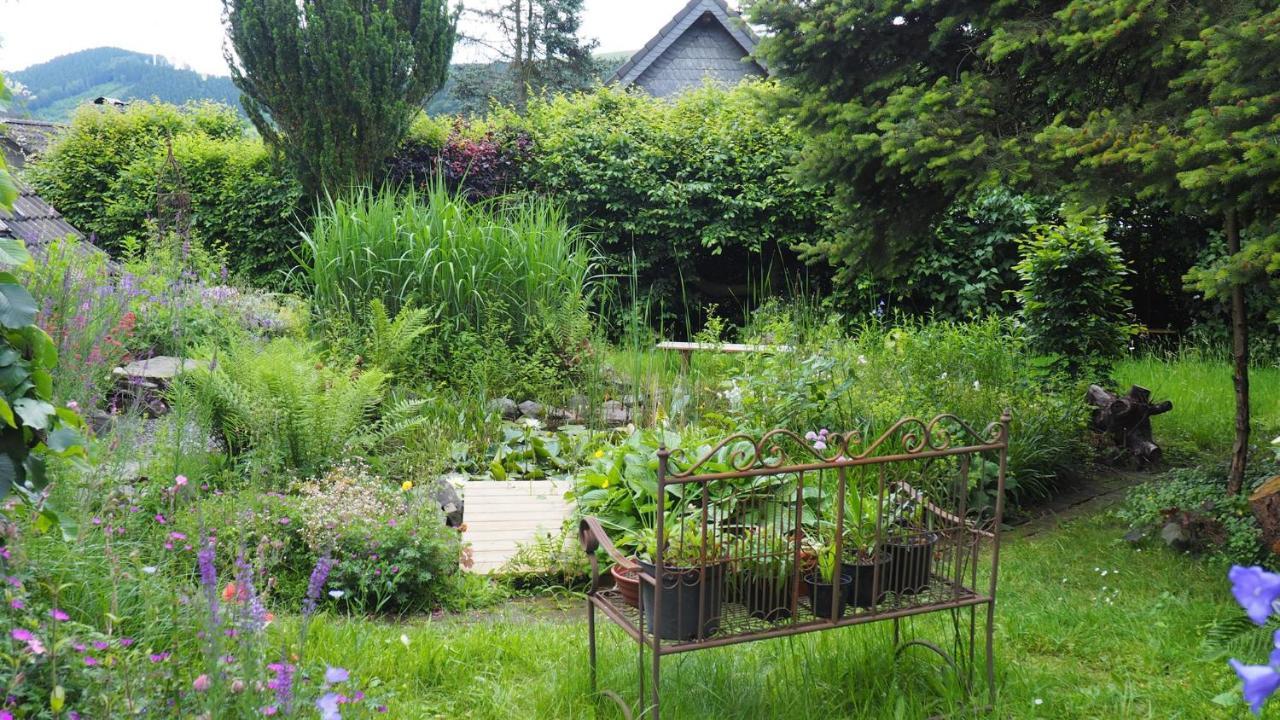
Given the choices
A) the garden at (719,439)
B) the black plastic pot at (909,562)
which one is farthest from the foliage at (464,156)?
the black plastic pot at (909,562)

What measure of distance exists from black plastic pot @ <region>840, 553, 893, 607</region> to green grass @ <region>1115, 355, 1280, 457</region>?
14.8 feet

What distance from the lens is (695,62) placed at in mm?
19094

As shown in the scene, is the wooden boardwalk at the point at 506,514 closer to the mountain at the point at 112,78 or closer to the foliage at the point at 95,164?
the foliage at the point at 95,164

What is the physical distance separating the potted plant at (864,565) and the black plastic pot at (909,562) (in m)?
0.03

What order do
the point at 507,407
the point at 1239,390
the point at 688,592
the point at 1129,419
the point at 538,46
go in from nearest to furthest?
the point at 688,592
the point at 1239,390
the point at 1129,419
the point at 507,407
the point at 538,46

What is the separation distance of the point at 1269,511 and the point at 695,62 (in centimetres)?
1666

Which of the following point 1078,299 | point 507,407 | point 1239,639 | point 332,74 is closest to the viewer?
point 1239,639

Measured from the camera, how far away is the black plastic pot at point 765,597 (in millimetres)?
2736

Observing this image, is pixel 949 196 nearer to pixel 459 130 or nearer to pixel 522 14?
pixel 459 130

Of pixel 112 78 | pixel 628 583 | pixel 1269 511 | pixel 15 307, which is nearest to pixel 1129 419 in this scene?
pixel 1269 511

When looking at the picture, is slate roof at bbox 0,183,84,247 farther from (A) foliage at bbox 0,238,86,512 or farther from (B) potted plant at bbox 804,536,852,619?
(B) potted plant at bbox 804,536,852,619

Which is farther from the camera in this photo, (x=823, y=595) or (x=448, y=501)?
(x=448, y=501)

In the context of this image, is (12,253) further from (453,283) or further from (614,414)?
(453,283)

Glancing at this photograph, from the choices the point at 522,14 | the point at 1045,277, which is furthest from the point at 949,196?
the point at 522,14
